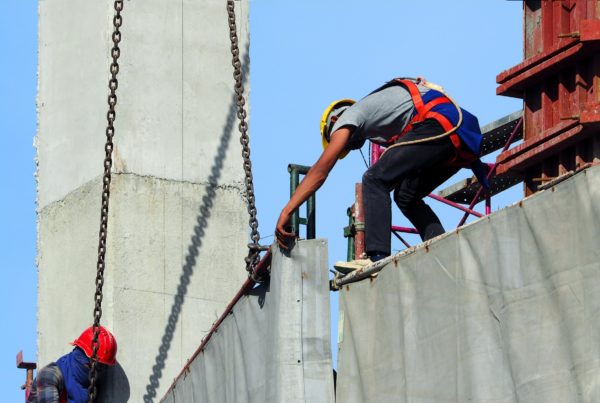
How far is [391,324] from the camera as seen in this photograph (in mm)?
8711

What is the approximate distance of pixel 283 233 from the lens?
365 inches

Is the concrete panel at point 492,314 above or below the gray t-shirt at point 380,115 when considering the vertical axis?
below

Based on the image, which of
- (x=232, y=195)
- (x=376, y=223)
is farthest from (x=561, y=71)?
(x=376, y=223)

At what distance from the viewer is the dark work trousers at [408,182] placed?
10008 mm

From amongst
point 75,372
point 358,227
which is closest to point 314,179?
point 75,372

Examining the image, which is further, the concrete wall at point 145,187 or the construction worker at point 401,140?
the concrete wall at point 145,187

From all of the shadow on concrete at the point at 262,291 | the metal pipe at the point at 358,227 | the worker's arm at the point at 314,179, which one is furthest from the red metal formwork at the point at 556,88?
the shadow on concrete at the point at 262,291

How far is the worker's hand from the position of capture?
9281 mm

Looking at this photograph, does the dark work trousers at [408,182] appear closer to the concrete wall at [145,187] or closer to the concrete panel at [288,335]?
the concrete panel at [288,335]

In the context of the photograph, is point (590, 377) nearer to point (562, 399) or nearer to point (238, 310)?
point (562, 399)

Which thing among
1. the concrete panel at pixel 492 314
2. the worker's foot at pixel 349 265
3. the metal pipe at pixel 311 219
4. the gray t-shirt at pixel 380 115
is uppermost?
the metal pipe at pixel 311 219

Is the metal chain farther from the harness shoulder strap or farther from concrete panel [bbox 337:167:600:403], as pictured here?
concrete panel [bbox 337:167:600:403]

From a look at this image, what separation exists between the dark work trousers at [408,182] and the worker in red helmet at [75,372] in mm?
2381

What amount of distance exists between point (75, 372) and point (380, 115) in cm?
312
